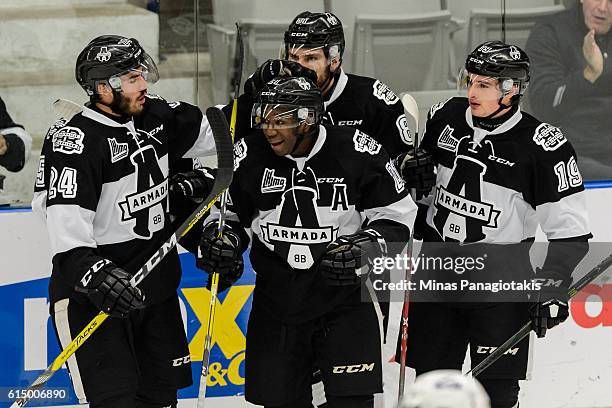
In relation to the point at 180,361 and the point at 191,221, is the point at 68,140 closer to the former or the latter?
the point at 191,221

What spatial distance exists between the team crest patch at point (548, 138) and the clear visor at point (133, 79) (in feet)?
3.60

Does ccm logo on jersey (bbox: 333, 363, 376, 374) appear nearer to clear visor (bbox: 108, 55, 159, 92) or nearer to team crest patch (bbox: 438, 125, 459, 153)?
team crest patch (bbox: 438, 125, 459, 153)

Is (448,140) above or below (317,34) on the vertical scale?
below

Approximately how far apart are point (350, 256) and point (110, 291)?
24.7 inches

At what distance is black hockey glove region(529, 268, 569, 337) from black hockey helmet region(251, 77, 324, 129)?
2.65ft

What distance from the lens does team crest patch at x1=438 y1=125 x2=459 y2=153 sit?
3.69m

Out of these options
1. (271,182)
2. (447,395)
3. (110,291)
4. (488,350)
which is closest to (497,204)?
(488,350)

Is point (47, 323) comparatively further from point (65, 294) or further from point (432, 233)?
point (432, 233)

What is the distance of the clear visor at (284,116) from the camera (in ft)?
11.0

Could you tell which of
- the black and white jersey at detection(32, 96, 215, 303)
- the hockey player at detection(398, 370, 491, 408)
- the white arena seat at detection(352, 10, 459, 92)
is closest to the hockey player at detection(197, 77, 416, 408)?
the black and white jersey at detection(32, 96, 215, 303)

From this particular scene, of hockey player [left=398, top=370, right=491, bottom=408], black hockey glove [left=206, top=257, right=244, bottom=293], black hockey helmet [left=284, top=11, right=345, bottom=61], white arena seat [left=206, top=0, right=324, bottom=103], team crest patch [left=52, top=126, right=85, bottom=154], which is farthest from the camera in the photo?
white arena seat [left=206, top=0, right=324, bottom=103]

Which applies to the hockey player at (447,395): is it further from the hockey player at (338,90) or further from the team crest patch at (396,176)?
the hockey player at (338,90)

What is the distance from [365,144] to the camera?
11.4 ft

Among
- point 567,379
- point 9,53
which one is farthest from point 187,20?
point 567,379
